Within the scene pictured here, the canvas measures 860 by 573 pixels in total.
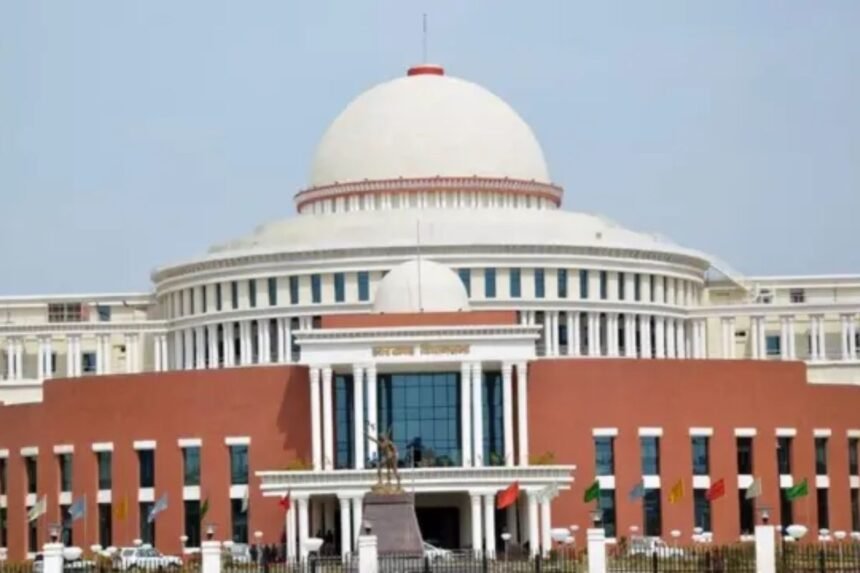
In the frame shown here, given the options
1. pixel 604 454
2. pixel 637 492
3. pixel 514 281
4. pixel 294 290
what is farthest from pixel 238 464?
pixel 514 281

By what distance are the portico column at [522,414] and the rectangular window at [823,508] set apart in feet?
40.0

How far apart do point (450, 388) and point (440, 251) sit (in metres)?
16.3

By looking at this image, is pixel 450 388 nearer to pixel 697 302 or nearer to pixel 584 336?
pixel 584 336

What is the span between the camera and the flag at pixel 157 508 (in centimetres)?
9331

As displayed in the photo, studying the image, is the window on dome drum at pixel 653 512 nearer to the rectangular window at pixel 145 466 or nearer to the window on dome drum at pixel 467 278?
the rectangular window at pixel 145 466

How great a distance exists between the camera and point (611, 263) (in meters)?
114

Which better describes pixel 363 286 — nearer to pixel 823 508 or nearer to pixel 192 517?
pixel 192 517

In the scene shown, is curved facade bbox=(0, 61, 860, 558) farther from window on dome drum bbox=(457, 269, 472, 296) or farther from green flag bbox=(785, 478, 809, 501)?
green flag bbox=(785, 478, 809, 501)

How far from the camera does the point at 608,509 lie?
95.2 meters

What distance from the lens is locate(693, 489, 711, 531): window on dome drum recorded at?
316ft

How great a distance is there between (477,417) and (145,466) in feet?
40.4

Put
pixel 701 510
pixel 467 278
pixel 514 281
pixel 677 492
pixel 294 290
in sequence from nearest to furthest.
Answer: pixel 677 492 < pixel 701 510 < pixel 467 278 < pixel 514 281 < pixel 294 290

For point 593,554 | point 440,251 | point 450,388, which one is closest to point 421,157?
point 440,251

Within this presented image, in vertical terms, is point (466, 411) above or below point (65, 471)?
above
